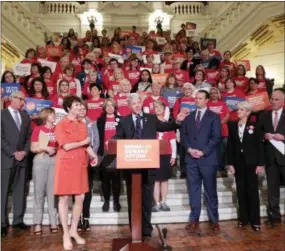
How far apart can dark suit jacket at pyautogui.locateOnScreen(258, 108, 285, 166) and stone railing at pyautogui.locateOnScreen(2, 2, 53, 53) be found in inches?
370

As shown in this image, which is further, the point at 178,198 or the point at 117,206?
Answer: the point at 178,198

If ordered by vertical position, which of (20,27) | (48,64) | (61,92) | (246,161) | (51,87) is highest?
(20,27)

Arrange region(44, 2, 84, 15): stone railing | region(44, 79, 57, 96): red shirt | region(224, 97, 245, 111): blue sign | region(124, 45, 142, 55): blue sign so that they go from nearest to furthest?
region(224, 97, 245, 111): blue sign → region(44, 79, 57, 96): red shirt → region(124, 45, 142, 55): blue sign → region(44, 2, 84, 15): stone railing

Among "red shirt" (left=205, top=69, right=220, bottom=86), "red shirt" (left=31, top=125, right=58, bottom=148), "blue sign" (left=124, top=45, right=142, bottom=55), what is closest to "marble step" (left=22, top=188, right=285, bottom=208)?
"red shirt" (left=31, top=125, right=58, bottom=148)

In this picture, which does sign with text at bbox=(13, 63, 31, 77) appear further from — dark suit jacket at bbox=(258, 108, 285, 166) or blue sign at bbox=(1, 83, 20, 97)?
dark suit jacket at bbox=(258, 108, 285, 166)

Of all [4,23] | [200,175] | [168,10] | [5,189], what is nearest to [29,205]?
[5,189]

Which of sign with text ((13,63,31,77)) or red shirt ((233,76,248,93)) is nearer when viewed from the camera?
sign with text ((13,63,31,77))

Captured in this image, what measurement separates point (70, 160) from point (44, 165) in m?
0.93

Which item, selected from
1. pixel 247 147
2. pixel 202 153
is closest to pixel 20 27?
pixel 202 153

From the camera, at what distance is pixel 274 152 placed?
18.2ft

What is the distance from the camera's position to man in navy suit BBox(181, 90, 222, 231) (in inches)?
208

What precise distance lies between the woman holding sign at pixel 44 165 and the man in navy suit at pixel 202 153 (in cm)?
169

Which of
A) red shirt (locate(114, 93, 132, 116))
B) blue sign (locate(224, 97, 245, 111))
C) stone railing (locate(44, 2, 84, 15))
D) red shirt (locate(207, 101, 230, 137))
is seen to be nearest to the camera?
red shirt (locate(114, 93, 132, 116))

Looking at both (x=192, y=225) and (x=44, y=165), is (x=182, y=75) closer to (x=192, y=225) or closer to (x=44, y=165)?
(x=192, y=225)
